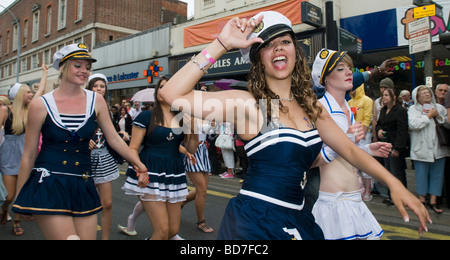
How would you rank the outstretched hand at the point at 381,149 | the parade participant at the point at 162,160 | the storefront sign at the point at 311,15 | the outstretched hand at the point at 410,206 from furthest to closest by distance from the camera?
the storefront sign at the point at 311,15 → the parade participant at the point at 162,160 → the outstretched hand at the point at 381,149 → the outstretched hand at the point at 410,206

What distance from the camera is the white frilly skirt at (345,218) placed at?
2.45 m

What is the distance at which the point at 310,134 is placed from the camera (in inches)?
76.1

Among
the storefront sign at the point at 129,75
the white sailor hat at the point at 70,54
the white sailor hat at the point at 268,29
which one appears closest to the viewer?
the white sailor hat at the point at 268,29

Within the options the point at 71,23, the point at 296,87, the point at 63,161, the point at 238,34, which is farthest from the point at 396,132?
the point at 71,23

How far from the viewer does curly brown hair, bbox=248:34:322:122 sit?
1.94 metres

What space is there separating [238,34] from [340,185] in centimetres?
151

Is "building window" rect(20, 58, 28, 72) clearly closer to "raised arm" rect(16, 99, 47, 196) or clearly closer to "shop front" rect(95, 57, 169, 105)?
"shop front" rect(95, 57, 169, 105)

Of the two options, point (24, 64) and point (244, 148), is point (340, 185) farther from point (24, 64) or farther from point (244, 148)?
point (24, 64)

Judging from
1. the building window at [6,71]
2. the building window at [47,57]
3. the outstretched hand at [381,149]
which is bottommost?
the outstretched hand at [381,149]

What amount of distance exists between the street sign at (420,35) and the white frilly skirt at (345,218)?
472 cm

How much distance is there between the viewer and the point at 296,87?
7.06 feet

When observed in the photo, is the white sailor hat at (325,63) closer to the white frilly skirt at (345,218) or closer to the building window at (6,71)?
the white frilly skirt at (345,218)

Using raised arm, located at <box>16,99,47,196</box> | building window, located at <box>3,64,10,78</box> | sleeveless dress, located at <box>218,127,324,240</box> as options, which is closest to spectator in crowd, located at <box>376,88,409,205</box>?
sleeveless dress, located at <box>218,127,324,240</box>

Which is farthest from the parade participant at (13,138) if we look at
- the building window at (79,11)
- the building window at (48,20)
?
the building window at (48,20)
